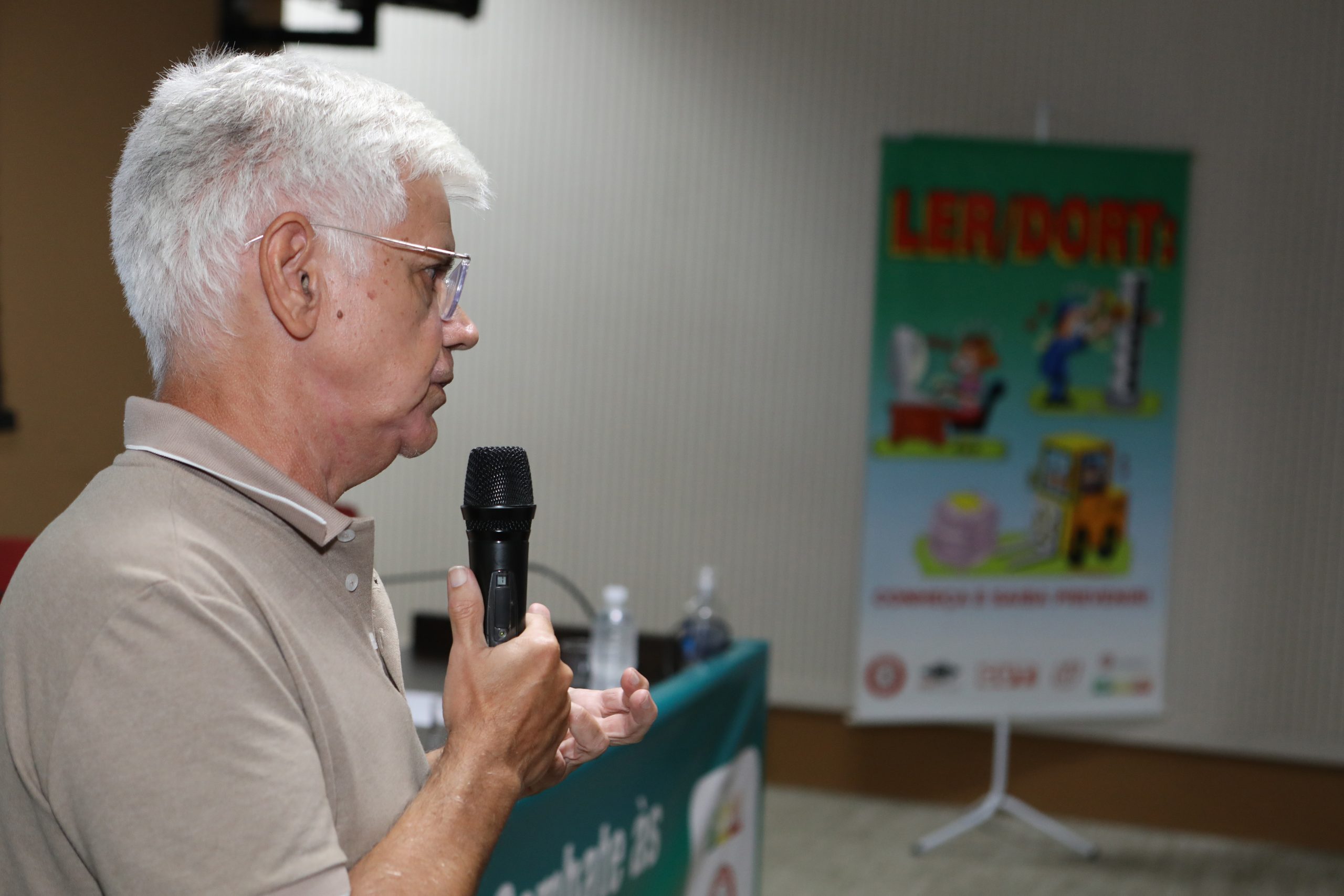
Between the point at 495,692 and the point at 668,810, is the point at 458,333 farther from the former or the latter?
the point at 668,810

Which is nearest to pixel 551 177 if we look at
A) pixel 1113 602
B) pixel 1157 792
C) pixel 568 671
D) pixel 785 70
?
pixel 785 70

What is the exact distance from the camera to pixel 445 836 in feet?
2.53

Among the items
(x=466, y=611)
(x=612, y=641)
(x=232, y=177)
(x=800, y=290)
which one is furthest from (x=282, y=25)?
(x=466, y=611)

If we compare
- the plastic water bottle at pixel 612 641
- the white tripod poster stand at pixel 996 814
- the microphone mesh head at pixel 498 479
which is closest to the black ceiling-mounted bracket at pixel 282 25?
the plastic water bottle at pixel 612 641

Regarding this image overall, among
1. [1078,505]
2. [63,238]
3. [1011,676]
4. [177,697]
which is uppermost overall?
[63,238]

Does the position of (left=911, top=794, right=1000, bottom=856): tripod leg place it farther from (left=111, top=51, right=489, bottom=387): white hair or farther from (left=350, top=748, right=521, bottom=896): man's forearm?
(left=111, top=51, right=489, bottom=387): white hair

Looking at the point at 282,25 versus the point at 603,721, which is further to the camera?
the point at 282,25

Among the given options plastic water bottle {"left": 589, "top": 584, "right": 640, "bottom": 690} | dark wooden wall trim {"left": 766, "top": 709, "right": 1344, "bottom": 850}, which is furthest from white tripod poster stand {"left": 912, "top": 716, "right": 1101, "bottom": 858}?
plastic water bottle {"left": 589, "top": 584, "right": 640, "bottom": 690}

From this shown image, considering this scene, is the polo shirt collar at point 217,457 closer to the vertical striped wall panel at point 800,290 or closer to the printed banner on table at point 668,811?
the printed banner on table at point 668,811

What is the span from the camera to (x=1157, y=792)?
14.4 ft

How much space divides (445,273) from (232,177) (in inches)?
6.4

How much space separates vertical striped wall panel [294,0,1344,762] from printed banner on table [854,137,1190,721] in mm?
347

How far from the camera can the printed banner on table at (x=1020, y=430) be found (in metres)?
4.06

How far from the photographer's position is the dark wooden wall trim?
4277mm
